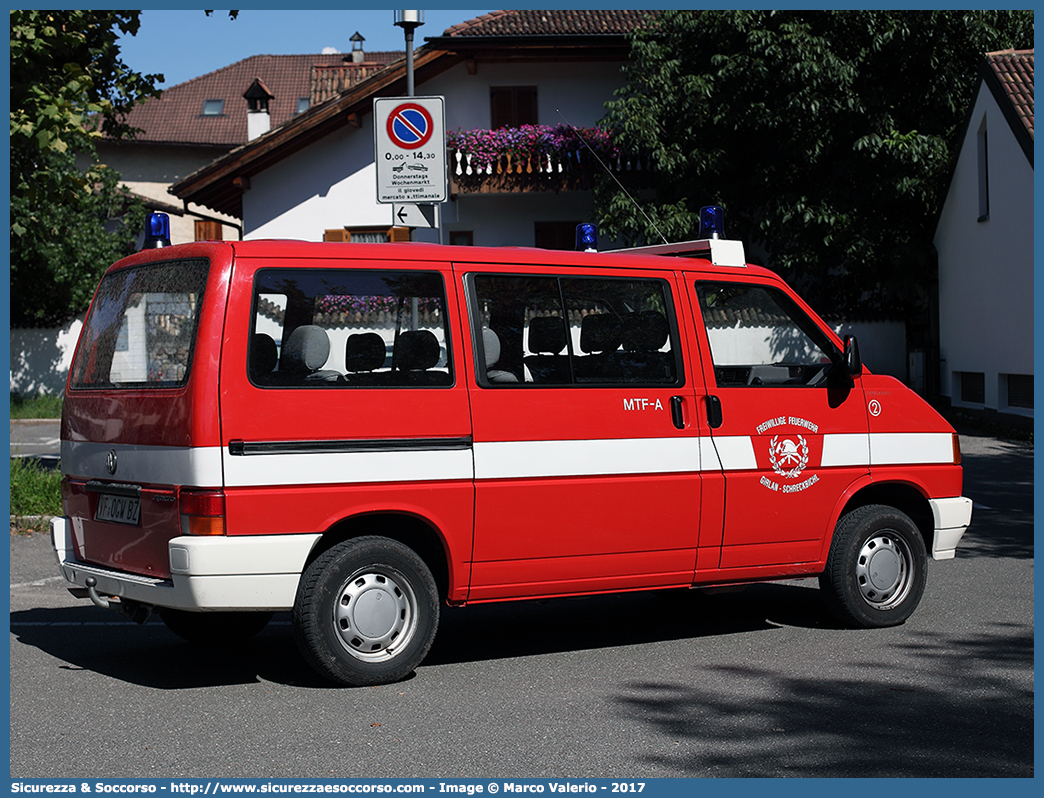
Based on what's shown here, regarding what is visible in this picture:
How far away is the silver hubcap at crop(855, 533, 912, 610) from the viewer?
7195mm

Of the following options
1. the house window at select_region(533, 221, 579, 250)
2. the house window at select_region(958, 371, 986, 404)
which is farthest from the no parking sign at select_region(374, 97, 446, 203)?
the house window at select_region(533, 221, 579, 250)

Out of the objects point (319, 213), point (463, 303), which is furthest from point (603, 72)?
point (463, 303)

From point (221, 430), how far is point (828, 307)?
72.3 feet

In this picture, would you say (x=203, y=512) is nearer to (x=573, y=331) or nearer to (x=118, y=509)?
(x=118, y=509)

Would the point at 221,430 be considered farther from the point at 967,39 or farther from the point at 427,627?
the point at 967,39

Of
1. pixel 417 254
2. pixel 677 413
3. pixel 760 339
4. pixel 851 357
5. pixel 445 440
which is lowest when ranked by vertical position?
pixel 445 440

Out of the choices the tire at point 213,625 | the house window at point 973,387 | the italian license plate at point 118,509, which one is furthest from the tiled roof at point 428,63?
the italian license plate at point 118,509

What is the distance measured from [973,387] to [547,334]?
732 inches

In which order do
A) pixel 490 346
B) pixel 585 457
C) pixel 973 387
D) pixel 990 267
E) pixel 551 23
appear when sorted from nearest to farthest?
pixel 490 346
pixel 585 457
pixel 990 267
pixel 973 387
pixel 551 23

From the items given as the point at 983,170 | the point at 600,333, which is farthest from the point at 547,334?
the point at 983,170

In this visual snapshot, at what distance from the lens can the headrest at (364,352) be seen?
593 centimetres

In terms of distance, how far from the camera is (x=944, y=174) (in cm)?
2347

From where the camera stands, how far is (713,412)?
22.0ft

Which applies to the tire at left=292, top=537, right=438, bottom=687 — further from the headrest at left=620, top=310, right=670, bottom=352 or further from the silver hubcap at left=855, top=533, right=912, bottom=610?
the silver hubcap at left=855, top=533, right=912, bottom=610
